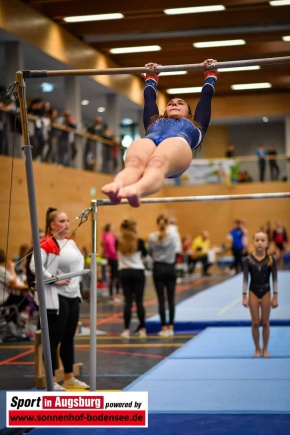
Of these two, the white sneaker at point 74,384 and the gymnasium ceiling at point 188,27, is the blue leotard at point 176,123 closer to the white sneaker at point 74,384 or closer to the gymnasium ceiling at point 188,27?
the white sneaker at point 74,384

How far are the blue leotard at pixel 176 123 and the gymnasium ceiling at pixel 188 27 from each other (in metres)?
9.86

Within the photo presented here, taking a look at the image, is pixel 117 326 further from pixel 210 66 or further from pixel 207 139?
pixel 207 139

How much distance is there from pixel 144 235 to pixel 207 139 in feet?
28.1

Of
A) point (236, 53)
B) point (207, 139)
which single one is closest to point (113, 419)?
point (236, 53)

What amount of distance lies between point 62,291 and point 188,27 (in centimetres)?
1132

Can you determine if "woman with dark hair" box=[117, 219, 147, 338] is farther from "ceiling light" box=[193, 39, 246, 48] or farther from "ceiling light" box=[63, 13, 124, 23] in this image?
"ceiling light" box=[193, 39, 246, 48]

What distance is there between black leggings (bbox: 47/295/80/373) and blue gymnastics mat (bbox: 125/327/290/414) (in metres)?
0.80

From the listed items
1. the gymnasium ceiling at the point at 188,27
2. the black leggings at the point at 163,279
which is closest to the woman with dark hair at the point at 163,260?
the black leggings at the point at 163,279

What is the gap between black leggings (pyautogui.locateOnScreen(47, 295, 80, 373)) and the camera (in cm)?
749

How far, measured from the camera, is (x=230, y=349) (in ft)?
30.3

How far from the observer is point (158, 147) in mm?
5387

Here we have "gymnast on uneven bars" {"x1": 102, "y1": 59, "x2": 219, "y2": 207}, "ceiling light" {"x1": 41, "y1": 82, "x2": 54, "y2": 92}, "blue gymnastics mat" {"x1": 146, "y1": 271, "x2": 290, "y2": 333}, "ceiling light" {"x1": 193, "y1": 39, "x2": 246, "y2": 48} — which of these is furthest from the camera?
"ceiling light" {"x1": 41, "y1": 82, "x2": 54, "y2": 92}

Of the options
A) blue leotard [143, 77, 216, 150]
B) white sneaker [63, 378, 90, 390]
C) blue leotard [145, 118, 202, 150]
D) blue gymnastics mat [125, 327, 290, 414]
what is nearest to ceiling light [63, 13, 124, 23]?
blue gymnastics mat [125, 327, 290, 414]

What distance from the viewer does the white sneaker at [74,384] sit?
7.62m
